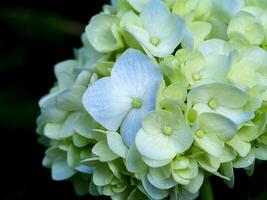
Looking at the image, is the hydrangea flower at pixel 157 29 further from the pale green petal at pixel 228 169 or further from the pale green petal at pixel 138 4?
the pale green petal at pixel 228 169

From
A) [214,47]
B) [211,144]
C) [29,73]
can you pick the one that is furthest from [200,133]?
[29,73]

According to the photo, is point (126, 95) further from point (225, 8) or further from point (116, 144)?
point (225, 8)

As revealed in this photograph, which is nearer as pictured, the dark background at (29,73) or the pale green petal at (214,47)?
the pale green petal at (214,47)

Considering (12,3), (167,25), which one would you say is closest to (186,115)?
(167,25)

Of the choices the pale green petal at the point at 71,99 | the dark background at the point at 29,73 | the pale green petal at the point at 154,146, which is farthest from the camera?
the dark background at the point at 29,73

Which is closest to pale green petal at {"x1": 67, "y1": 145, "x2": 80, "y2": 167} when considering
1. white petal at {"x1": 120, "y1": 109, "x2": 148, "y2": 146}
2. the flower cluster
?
the flower cluster

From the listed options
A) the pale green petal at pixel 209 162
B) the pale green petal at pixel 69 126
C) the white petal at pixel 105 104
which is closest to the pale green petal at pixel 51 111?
the pale green petal at pixel 69 126
